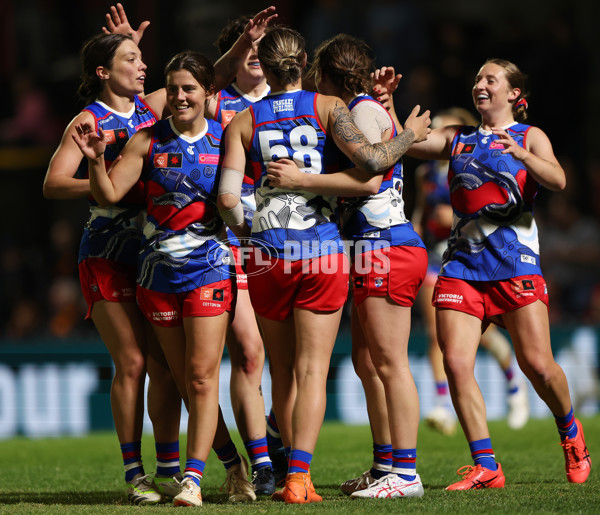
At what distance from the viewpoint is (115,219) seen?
18.0 ft

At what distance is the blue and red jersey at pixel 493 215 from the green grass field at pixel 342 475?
1.21 meters

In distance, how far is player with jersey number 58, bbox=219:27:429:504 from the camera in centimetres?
495

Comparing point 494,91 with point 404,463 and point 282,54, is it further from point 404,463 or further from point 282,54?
point 404,463

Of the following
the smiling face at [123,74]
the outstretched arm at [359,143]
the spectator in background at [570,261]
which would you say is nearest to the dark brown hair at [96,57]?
the smiling face at [123,74]

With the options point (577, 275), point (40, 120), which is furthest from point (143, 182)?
point (40, 120)

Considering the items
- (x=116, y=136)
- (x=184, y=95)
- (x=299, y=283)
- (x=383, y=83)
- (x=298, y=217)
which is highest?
(x=383, y=83)

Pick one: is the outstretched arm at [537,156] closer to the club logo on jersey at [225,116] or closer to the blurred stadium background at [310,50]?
the club logo on jersey at [225,116]

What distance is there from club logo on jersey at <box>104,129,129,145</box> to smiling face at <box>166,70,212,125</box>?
501 mm

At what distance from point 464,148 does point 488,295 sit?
845 millimetres

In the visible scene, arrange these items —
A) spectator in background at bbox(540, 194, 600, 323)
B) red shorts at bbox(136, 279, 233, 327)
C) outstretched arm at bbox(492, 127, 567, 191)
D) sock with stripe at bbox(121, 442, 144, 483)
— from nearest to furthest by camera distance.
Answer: red shorts at bbox(136, 279, 233, 327)
outstretched arm at bbox(492, 127, 567, 191)
sock with stripe at bbox(121, 442, 144, 483)
spectator in background at bbox(540, 194, 600, 323)

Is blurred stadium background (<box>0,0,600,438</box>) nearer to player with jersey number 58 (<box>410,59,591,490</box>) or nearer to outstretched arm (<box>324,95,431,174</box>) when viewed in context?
player with jersey number 58 (<box>410,59,591,490</box>)

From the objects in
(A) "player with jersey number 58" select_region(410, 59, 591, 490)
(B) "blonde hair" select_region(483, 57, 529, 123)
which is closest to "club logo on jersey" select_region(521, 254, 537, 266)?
(A) "player with jersey number 58" select_region(410, 59, 591, 490)

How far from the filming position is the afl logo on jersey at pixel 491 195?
5.63 metres

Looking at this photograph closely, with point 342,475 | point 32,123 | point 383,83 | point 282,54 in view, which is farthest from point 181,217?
point 32,123
